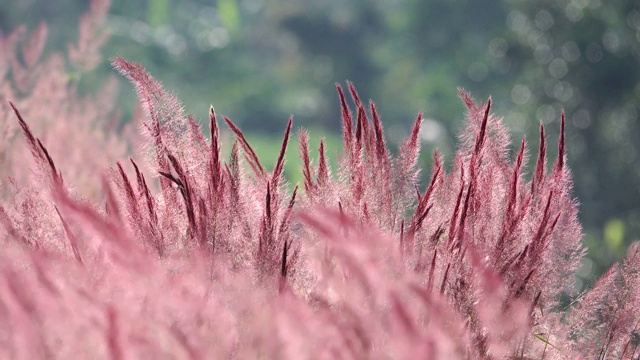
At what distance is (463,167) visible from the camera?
4.32 feet

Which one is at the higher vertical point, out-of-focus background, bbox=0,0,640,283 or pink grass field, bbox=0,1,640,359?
out-of-focus background, bbox=0,0,640,283

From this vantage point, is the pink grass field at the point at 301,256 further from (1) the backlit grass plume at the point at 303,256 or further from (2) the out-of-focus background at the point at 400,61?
(2) the out-of-focus background at the point at 400,61

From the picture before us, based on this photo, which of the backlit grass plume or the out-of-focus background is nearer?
the backlit grass plume

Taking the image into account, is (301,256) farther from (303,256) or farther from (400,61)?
(400,61)

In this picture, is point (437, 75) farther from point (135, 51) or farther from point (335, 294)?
point (335, 294)

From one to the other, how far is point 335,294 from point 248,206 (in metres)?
0.19

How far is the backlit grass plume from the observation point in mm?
1058

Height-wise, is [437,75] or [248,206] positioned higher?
[437,75]

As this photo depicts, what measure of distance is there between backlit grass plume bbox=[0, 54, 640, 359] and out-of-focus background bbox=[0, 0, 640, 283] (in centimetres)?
934

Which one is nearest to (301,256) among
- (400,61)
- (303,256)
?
(303,256)

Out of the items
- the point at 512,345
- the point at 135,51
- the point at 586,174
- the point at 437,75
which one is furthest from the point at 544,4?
the point at 512,345

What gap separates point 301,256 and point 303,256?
1 cm

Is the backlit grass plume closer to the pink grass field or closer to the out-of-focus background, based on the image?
the pink grass field

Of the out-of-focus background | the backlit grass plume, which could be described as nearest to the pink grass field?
the backlit grass plume
